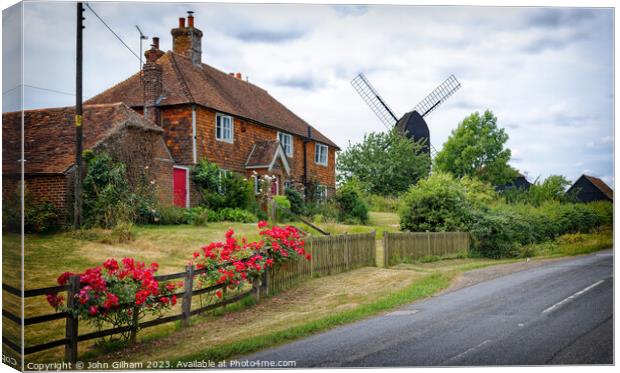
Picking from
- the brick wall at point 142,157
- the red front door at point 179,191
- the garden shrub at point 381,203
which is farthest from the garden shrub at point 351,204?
the brick wall at point 142,157

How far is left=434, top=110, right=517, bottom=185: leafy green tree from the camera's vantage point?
940 centimetres

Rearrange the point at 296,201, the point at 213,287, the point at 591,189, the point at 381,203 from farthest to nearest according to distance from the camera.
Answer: the point at 381,203 < the point at 296,201 < the point at 213,287 < the point at 591,189

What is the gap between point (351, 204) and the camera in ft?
53.3

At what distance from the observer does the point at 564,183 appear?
9.02 m

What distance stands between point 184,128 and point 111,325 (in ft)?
24.8

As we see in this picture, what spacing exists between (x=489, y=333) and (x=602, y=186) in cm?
278

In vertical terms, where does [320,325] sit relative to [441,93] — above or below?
below

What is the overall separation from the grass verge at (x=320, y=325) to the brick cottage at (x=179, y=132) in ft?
10.2

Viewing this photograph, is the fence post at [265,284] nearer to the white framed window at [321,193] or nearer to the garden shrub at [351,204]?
the garden shrub at [351,204]

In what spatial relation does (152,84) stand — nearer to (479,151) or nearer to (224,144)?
(224,144)

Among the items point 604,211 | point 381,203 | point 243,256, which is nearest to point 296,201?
point 381,203

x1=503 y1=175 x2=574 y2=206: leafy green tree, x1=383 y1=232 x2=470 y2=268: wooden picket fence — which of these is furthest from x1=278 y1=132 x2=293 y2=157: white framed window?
x1=503 y1=175 x2=574 y2=206: leafy green tree

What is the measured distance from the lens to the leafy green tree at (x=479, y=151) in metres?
9.40

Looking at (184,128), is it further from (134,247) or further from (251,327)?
(251,327)
